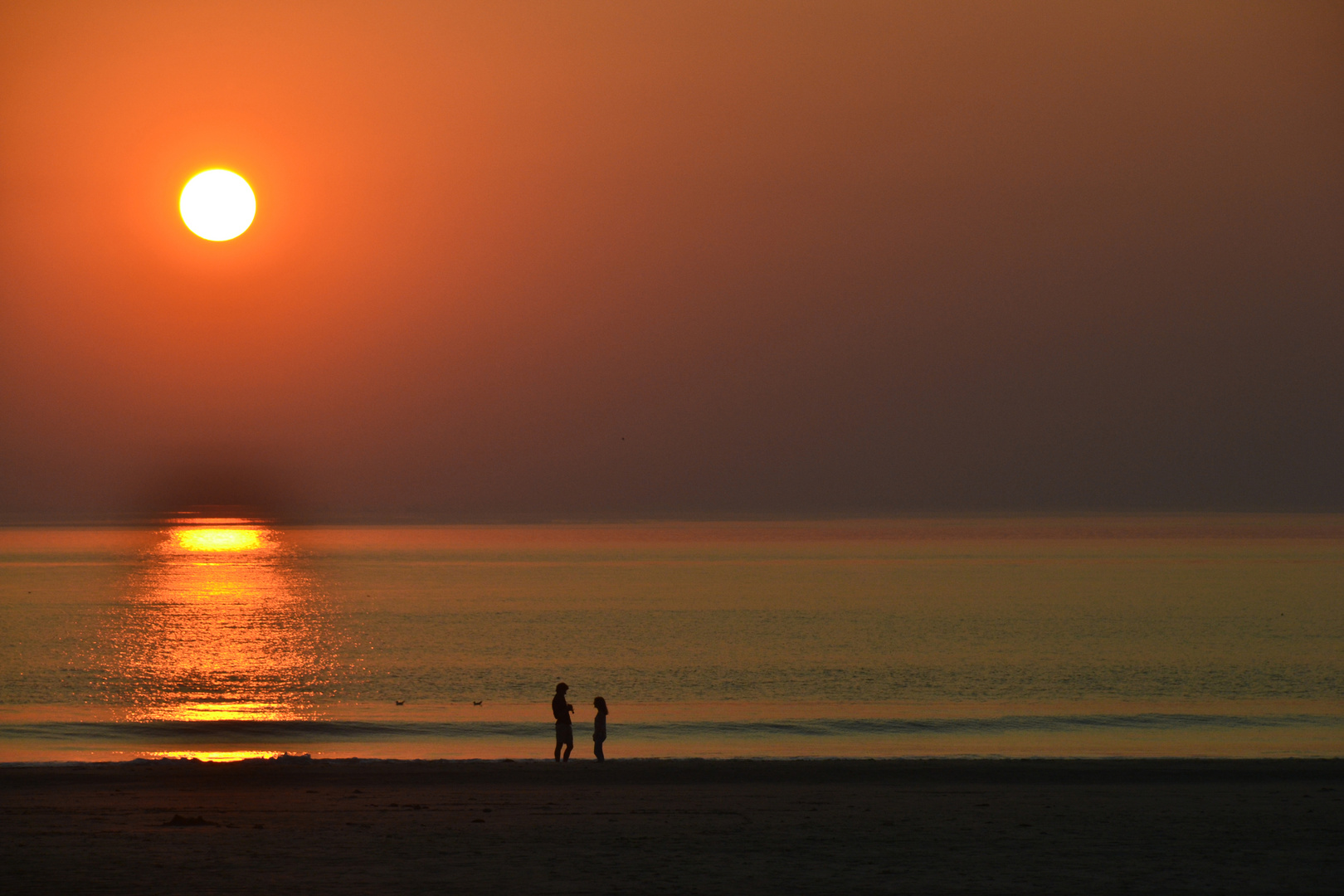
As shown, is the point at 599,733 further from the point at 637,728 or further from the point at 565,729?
the point at 637,728

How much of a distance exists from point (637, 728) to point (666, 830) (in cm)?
2180

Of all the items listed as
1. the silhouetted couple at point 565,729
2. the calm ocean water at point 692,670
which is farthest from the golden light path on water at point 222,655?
the silhouetted couple at point 565,729

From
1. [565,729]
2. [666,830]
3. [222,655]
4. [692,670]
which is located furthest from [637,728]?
[222,655]

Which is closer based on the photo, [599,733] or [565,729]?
[565,729]

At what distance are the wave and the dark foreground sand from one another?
39.8 feet

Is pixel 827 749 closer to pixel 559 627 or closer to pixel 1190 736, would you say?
pixel 1190 736

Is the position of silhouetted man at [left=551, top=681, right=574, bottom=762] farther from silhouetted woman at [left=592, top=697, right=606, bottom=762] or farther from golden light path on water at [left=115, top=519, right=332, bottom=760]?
golden light path on water at [left=115, top=519, right=332, bottom=760]

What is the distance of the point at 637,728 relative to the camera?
1522 inches

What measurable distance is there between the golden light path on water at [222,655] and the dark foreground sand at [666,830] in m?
11.5

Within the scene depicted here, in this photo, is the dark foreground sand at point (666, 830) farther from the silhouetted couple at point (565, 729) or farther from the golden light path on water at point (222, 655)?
the golden light path on water at point (222, 655)

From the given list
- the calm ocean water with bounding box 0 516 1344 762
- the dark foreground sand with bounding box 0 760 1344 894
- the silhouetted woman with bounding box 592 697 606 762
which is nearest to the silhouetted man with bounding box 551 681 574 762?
the silhouetted woman with bounding box 592 697 606 762

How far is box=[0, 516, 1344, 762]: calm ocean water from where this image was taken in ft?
119

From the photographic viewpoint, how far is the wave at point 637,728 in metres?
36.7

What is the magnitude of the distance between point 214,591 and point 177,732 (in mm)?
106832
